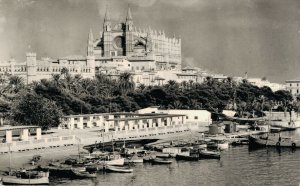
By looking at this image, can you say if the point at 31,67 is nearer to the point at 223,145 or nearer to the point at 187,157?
the point at 223,145

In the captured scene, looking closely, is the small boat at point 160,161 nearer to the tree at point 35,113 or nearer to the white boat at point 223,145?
the white boat at point 223,145

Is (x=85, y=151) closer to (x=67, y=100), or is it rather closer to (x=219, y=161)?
(x=219, y=161)

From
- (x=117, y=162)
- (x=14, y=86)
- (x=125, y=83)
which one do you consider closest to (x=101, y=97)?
(x=14, y=86)

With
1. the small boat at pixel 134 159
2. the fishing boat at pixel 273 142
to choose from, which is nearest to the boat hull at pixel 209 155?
the small boat at pixel 134 159

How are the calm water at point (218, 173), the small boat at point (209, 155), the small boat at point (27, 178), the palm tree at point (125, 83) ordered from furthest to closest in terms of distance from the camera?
the palm tree at point (125, 83), the small boat at point (209, 155), the calm water at point (218, 173), the small boat at point (27, 178)

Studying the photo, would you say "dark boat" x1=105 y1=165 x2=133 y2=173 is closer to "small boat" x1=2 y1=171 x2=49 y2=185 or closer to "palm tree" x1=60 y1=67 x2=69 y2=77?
"small boat" x1=2 y1=171 x2=49 y2=185

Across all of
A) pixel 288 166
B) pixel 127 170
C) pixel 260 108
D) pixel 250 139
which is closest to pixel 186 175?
pixel 127 170
